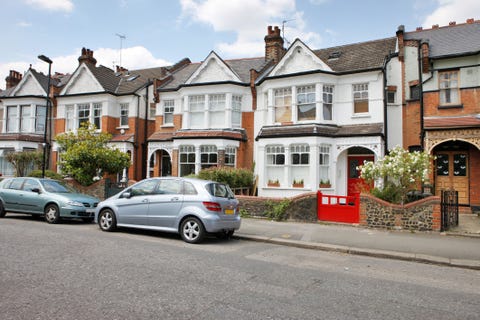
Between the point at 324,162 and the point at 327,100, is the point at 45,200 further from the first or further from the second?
the point at 327,100

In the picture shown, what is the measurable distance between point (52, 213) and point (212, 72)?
490 inches

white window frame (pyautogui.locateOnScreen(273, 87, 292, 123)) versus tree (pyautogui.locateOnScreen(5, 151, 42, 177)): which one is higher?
white window frame (pyautogui.locateOnScreen(273, 87, 292, 123))

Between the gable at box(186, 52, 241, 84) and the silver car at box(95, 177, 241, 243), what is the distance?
1198 cm

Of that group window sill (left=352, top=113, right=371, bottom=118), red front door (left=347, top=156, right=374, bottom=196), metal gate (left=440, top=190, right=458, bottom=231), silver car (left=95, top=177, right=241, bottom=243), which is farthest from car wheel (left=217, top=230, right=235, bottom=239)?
window sill (left=352, top=113, right=371, bottom=118)

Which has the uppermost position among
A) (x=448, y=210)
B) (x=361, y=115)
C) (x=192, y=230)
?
(x=361, y=115)

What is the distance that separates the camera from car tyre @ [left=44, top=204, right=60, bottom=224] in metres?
11.2

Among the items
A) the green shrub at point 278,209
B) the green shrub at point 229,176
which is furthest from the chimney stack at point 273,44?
the green shrub at point 278,209

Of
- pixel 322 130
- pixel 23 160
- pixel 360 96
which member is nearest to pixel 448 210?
pixel 322 130

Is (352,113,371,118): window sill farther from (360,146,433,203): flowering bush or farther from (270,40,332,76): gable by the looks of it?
(360,146,433,203): flowering bush

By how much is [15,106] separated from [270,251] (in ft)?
82.4

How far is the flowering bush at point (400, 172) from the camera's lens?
36.8 ft

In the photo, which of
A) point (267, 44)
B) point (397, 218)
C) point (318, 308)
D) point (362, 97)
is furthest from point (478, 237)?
point (267, 44)

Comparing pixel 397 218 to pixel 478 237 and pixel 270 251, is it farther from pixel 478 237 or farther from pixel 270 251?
pixel 270 251

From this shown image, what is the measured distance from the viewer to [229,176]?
53.0ft
